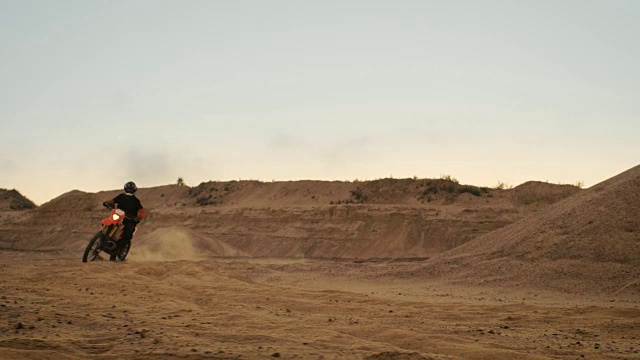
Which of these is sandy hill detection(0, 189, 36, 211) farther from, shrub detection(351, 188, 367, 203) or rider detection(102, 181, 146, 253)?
rider detection(102, 181, 146, 253)

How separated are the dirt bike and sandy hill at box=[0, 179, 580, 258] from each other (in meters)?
7.69

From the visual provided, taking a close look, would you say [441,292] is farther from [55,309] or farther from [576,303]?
[55,309]

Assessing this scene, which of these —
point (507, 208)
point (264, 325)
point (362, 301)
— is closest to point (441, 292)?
point (362, 301)

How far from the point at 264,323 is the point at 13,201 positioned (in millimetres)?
47938

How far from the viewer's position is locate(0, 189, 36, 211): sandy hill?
159 ft

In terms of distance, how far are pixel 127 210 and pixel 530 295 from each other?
→ 26.3ft

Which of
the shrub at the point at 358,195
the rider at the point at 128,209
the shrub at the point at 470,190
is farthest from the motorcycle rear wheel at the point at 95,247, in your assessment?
the shrub at the point at 470,190

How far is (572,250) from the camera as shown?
14414mm

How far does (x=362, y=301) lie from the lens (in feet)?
32.6

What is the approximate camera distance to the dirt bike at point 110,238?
1391 cm

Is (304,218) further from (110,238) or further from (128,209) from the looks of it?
(110,238)

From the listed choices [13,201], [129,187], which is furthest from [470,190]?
[13,201]

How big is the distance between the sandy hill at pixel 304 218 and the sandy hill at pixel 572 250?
29.8 ft

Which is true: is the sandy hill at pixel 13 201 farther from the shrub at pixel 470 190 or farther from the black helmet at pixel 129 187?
the black helmet at pixel 129 187
